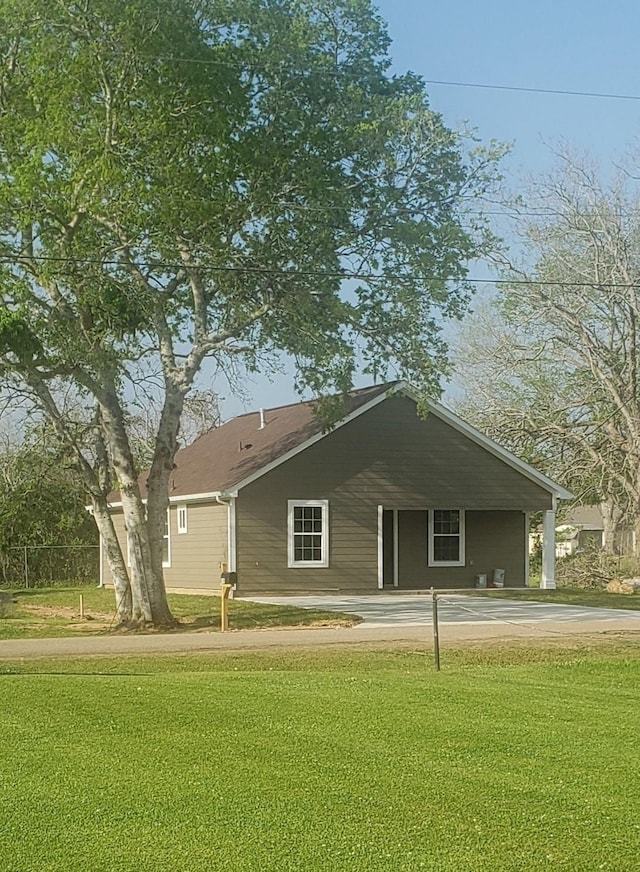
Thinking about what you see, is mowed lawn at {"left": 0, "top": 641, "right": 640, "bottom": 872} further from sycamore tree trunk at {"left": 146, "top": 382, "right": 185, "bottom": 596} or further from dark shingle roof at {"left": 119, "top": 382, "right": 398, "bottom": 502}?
dark shingle roof at {"left": 119, "top": 382, "right": 398, "bottom": 502}

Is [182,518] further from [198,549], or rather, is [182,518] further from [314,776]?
[314,776]

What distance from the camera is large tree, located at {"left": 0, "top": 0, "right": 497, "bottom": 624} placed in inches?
723

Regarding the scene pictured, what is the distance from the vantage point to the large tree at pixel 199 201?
723 inches

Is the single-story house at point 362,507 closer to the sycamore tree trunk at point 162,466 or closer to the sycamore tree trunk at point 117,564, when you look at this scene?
the sycamore tree trunk at point 117,564

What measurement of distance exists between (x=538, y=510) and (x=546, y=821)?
2518 cm

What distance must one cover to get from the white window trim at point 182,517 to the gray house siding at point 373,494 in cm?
366

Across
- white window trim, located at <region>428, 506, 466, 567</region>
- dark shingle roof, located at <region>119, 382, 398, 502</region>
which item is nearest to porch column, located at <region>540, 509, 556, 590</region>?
white window trim, located at <region>428, 506, 466, 567</region>

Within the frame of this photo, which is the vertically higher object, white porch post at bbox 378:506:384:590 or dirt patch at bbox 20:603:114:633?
white porch post at bbox 378:506:384:590

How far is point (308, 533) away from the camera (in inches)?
1144

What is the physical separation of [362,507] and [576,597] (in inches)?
226

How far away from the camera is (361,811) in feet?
21.3

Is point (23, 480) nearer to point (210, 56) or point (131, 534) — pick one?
point (131, 534)

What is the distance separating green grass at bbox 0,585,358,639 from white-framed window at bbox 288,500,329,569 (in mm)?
2502

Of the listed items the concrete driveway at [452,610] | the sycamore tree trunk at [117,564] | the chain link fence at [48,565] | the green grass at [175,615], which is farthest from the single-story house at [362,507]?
the chain link fence at [48,565]
